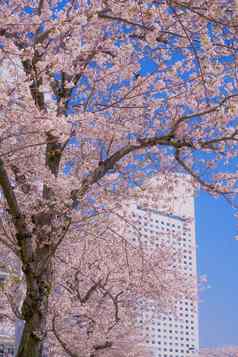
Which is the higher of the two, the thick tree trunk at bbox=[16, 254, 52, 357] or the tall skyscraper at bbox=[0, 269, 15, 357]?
the tall skyscraper at bbox=[0, 269, 15, 357]

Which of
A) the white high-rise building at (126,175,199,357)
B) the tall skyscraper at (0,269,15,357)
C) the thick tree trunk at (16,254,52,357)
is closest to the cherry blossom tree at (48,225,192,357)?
the white high-rise building at (126,175,199,357)

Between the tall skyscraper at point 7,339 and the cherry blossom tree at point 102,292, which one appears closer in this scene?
the cherry blossom tree at point 102,292

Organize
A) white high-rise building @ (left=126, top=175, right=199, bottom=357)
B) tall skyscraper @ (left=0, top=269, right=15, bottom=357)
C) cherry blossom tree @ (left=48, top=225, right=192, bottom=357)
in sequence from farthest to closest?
tall skyscraper @ (left=0, top=269, right=15, bottom=357)
cherry blossom tree @ (left=48, top=225, right=192, bottom=357)
white high-rise building @ (left=126, top=175, right=199, bottom=357)

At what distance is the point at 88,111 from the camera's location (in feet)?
23.2

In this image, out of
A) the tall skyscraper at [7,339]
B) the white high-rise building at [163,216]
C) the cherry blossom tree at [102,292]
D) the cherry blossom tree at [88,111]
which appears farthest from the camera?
the tall skyscraper at [7,339]

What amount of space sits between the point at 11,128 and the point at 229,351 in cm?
4379

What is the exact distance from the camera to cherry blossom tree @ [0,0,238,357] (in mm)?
5039

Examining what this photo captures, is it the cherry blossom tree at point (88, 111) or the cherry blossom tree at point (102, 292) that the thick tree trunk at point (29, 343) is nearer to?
the cherry blossom tree at point (88, 111)

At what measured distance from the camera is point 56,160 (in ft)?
22.2

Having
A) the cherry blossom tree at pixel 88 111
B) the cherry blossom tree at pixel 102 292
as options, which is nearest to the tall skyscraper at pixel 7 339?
the cherry blossom tree at pixel 102 292

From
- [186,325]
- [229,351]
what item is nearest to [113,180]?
[229,351]

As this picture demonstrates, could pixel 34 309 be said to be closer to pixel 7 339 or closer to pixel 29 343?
pixel 29 343

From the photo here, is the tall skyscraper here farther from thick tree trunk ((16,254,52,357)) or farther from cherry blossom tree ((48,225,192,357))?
thick tree trunk ((16,254,52,357))

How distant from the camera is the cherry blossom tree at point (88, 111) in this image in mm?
5039
